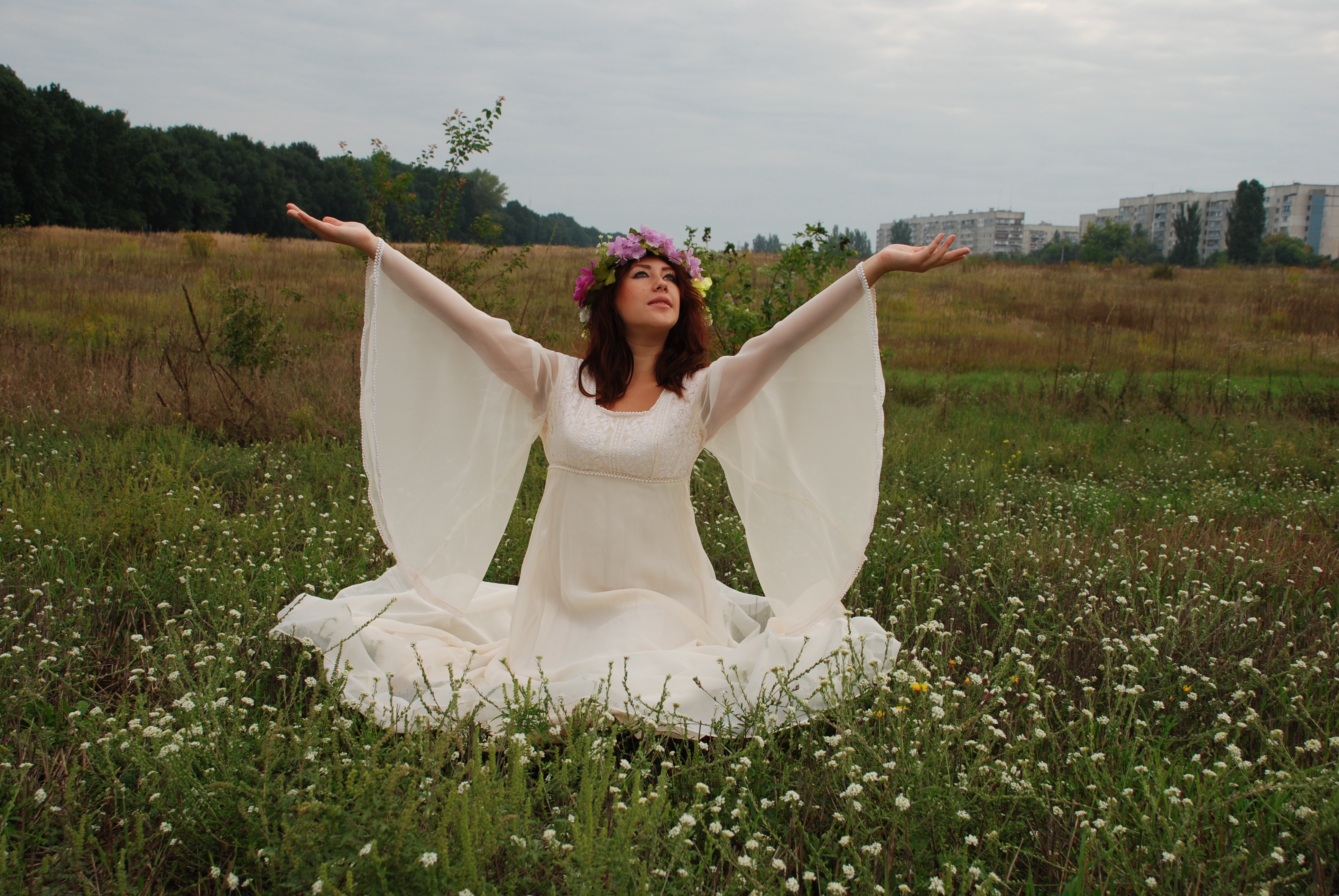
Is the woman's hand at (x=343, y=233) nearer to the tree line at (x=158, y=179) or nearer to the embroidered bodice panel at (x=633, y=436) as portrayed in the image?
the embroidered bodice panel at (x=633, y=436)

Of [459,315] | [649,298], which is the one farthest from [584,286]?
[459,315]

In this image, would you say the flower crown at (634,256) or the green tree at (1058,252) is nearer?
the flower crown at (634,256)

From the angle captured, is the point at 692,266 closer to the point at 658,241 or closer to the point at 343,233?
the point at 658,241

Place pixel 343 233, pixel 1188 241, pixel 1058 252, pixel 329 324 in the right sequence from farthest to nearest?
pixel 1058 252, pixel 1188 241, pixel 329 324, pixel 343 233

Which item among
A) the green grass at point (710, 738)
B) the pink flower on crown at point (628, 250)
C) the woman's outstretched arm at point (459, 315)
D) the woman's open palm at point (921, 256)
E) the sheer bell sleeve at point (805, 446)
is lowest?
the green grass at point (710, 738)

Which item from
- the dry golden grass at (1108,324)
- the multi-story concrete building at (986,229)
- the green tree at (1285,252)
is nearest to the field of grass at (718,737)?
the dry golden grass at (1108,324)

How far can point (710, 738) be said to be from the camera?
3.13 meters

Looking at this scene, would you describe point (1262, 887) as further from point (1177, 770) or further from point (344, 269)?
point (344, 269)

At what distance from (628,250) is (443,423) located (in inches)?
44.3

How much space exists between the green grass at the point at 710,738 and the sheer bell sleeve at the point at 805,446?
1.72 feet

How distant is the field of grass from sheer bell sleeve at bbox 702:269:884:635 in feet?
1.50

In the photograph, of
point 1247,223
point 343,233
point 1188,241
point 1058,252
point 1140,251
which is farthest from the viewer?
point 1058,252

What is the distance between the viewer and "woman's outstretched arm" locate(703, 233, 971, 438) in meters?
3.09

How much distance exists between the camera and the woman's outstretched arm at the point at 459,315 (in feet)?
11.2
